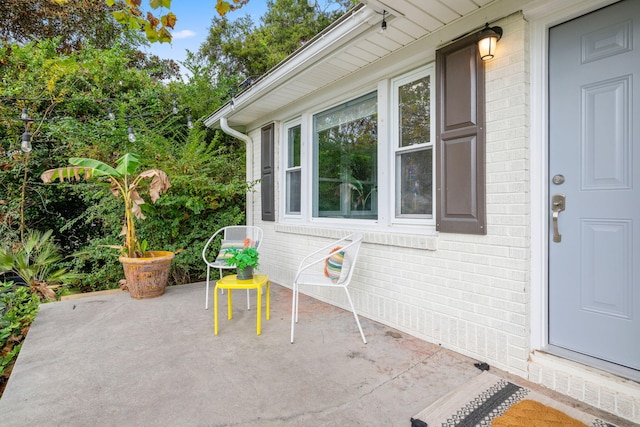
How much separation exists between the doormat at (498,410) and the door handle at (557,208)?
0.97 metres

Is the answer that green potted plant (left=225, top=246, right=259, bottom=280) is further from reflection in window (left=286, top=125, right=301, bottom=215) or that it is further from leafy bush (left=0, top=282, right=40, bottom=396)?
leafy bush (left=0, top=282, right=40, bottom=396)

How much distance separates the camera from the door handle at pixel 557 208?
6.75ft

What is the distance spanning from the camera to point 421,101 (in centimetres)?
289

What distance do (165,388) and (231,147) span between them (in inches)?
202

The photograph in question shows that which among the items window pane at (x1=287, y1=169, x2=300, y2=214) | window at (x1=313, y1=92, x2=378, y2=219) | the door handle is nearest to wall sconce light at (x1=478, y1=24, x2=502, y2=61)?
the door handle

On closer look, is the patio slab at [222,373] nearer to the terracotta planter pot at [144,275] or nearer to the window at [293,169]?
the terracotta planter pot at [144,275]

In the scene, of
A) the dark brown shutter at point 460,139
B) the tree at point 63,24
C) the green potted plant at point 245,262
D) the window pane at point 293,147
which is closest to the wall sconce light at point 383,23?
the dark brown shutter at point 460,139

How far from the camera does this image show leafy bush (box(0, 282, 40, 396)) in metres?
2.84

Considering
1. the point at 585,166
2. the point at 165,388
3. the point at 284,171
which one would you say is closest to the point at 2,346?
the point at 165,388

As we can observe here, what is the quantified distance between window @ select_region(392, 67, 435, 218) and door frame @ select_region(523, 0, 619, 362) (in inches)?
30.7

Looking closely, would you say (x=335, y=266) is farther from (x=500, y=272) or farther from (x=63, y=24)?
(x=63, y=24)

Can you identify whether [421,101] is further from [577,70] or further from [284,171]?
[284,171]

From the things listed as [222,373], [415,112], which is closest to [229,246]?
[222,373]

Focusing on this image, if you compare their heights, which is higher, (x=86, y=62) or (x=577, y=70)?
(x=86, y=62)
